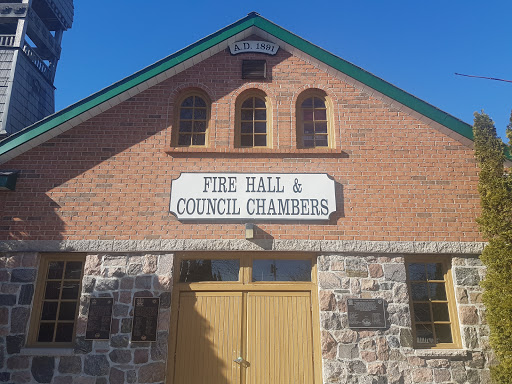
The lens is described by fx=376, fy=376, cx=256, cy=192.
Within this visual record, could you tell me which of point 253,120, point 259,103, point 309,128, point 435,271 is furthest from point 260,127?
point 435,271

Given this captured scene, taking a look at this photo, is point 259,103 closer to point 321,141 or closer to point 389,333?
point 321,141

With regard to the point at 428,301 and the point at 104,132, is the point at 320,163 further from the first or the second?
the point at 104,132

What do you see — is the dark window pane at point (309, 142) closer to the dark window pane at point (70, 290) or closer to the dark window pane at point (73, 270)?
the dark window pane at point (73, 270)

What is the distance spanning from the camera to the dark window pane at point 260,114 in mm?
7590

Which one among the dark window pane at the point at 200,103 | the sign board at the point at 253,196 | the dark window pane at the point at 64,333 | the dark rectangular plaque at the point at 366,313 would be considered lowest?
the dark window pane at the point at 64,333

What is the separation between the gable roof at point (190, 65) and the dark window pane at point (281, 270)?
3.76 meters

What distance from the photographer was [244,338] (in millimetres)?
6195

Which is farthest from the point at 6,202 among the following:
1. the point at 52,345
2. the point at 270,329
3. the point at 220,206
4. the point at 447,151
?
the point at 447,151

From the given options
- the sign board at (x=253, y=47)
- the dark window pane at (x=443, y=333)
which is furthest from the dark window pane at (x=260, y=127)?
the dark window pane at (x=443, y=333)

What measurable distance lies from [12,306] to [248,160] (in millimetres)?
4693

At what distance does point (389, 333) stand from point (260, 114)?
465 cm

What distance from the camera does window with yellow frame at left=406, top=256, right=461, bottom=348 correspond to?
6.33 metres

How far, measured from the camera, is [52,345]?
20.4 feet

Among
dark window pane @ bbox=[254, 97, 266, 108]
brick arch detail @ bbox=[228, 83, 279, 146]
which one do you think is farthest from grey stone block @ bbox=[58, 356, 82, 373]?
dark window pane @ bbox=[254, 97, 266, 108]
